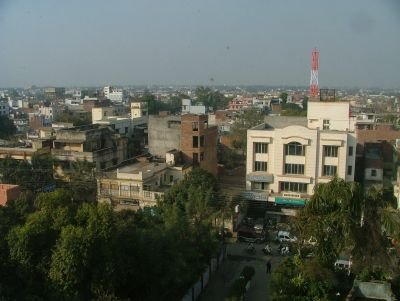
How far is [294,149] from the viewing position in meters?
19.5

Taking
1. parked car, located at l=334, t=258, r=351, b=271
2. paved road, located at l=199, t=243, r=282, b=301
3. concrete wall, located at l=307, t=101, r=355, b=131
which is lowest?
paved road, located at l=199, t=243, r=282, b=301

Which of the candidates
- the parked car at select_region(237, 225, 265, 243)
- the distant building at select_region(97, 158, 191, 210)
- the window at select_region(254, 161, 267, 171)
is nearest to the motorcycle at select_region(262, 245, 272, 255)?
the parked car at select_region(237, 225, 265, 243)

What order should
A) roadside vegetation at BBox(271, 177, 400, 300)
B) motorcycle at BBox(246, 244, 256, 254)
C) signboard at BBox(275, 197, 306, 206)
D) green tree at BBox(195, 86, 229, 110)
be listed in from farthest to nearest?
green tree at BBox(195, 86, 229, 110) < signboard at BBox(275, 197, 306, 206) < motorcycle at BBox(246, 244, 256, 254) < roadside vegetation at BBox(271, 177, 400, 300)

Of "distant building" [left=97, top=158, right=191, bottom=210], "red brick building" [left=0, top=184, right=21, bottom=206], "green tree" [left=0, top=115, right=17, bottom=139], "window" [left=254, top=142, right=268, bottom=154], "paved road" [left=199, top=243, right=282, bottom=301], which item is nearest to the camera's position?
"paved road" [left=199, top=243, right=282, bottom=301]

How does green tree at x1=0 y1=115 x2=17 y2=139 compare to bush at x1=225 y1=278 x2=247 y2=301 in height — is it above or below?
above

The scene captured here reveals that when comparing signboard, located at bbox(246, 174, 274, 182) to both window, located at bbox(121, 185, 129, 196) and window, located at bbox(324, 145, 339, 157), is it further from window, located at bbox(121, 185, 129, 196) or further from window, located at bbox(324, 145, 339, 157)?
window, located at bbox(121, 185, 129, 196)

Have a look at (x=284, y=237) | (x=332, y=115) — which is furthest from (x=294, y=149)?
(x=332, y=115)

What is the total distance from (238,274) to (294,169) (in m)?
6.51

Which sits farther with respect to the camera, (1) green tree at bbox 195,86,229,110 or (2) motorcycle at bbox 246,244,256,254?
(1) green tree at bbox 195,86,229,110

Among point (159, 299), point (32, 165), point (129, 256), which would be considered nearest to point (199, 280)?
point (159, 299)

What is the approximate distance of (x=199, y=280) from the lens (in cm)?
1284

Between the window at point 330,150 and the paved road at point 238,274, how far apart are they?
5.04m

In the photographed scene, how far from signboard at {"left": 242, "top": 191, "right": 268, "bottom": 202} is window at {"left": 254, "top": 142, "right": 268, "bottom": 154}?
1808mm

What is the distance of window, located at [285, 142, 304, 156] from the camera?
19.3 metres
